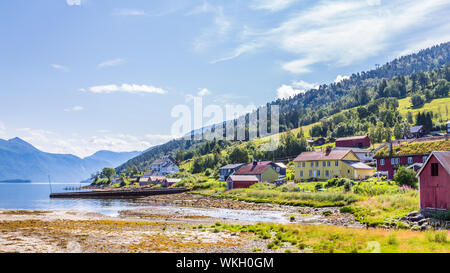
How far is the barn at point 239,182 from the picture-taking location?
9038 cm

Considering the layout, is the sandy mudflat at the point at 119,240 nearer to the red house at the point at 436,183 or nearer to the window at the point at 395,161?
the red house at the point at 436,183

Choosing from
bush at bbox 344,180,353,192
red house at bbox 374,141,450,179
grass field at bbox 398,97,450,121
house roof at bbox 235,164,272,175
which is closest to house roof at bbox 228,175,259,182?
house roof at bbox 235,164,272,175

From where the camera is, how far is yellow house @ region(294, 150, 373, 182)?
8056cm

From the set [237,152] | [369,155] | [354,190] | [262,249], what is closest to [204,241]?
[262,249]

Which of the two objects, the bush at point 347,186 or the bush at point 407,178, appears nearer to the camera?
the bush at point 407,178

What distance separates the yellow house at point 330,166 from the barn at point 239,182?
11.8m

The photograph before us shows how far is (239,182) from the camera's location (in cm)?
9075

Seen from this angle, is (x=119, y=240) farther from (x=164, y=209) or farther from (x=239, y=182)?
(x=239, y=182)

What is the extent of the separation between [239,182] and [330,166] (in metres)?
22.5

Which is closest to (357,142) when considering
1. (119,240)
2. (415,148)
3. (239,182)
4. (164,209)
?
(239,182)

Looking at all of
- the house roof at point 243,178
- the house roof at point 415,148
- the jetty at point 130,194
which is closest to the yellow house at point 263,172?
the house roof at point 243,178

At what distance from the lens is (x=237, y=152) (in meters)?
136

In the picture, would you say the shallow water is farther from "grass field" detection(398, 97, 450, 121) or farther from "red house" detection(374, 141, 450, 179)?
"grass field" detection(398, 97, 450, 121)
